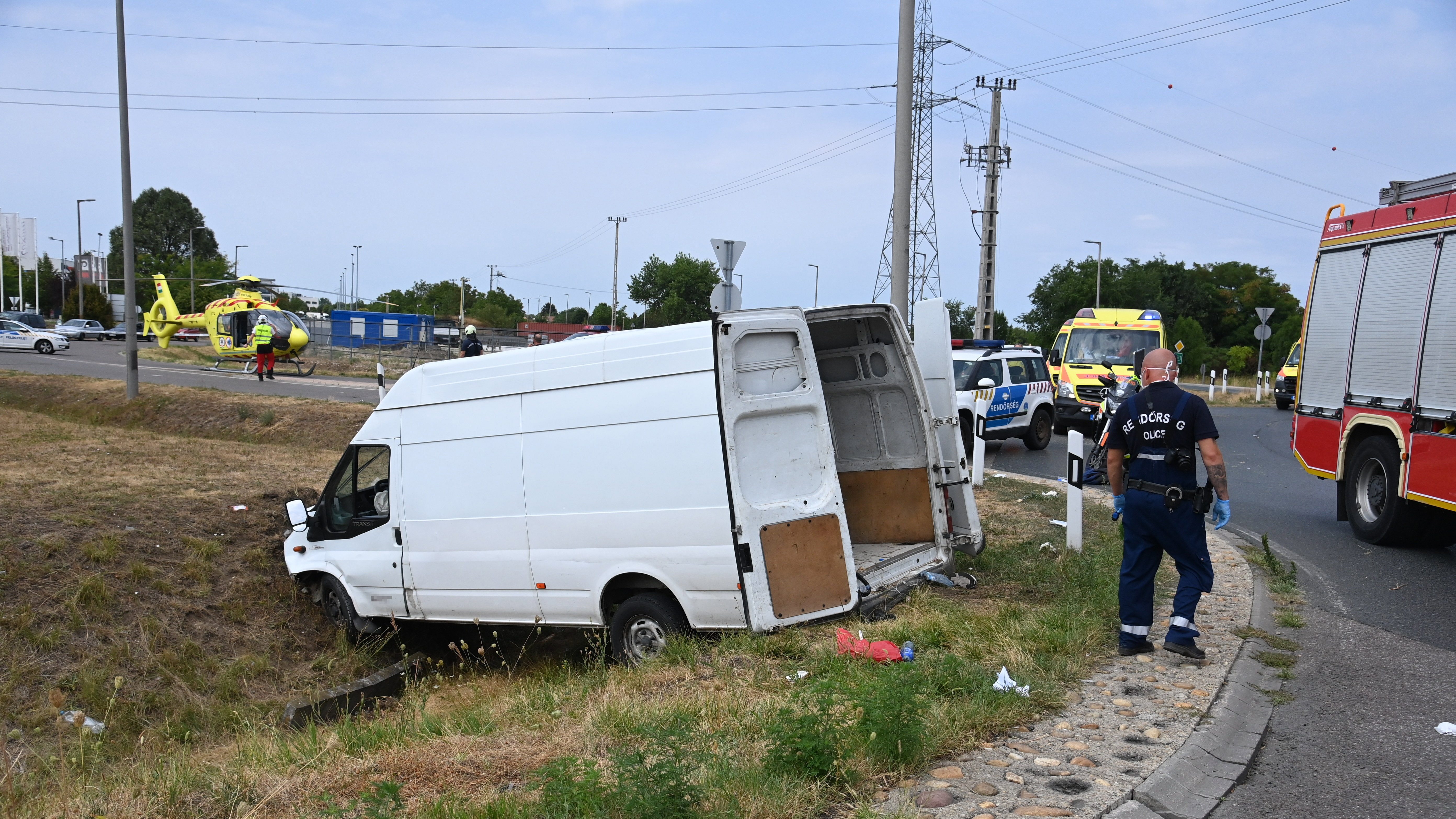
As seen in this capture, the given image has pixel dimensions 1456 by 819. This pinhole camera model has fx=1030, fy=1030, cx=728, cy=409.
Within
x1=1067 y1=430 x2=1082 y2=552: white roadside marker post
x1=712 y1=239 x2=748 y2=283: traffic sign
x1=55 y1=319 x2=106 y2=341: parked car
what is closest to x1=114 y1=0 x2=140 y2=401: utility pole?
x1=712 y1=239 x2=748 y2=283: traffic sign

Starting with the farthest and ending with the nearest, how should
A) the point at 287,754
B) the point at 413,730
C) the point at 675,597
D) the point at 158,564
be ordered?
the point at 158,564 < the point at 675,597 < the point at 413,730 < the point at 287,754

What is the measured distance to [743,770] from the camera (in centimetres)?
401

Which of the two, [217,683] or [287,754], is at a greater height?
[287,754]

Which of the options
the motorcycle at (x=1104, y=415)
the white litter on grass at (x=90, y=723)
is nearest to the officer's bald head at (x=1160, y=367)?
the motorcycle at (x=1104, y=415)

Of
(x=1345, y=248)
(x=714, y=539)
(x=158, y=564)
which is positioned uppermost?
(x=1345, y=248)

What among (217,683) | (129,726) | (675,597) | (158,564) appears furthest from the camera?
(158,564)

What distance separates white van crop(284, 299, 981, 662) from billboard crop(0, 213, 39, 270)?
115074 millimetres

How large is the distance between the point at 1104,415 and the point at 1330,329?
563 centimetres

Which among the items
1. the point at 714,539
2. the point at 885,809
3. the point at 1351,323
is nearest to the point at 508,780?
the point at 885,809

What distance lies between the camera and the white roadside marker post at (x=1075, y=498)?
8.59m

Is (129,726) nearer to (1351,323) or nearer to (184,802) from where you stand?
(184,802)

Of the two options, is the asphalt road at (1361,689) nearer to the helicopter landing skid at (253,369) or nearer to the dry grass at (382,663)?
the dry grass at (382,663)

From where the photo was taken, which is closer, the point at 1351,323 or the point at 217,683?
the point at 217,683

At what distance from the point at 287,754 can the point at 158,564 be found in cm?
536
